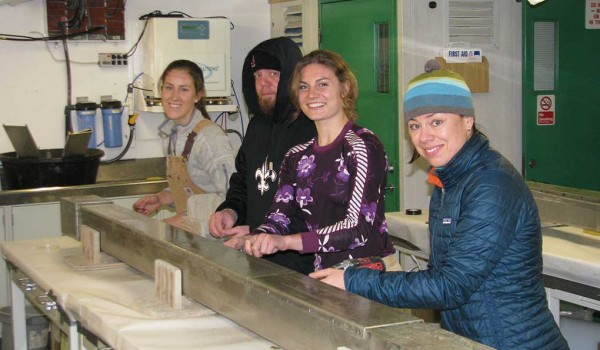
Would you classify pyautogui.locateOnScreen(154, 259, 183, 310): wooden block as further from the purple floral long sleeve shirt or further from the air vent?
the air vent

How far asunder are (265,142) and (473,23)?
2.62 m

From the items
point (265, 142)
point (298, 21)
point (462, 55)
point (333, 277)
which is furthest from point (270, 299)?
point (298, 21)

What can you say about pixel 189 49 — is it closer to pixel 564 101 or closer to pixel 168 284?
pixel 564 101

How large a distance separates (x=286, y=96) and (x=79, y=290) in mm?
1059

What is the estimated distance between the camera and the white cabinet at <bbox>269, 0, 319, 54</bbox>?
5969mm

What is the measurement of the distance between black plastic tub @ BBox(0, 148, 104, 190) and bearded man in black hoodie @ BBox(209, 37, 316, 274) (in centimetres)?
203

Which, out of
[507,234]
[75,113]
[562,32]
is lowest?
[507,234]

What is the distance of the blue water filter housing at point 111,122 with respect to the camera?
5.87 metres

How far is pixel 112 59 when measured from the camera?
5957 mm

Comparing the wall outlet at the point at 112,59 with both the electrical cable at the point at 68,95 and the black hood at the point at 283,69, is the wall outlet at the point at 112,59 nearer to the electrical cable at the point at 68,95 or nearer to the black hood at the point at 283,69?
the electrical cable at the point at 68,95

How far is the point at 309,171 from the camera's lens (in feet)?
9.46

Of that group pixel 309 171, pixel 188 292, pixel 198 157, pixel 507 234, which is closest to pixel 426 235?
pixel 198 157

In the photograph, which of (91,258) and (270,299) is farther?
(91,258)

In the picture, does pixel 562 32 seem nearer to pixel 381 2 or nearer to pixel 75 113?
pixel 381 2
